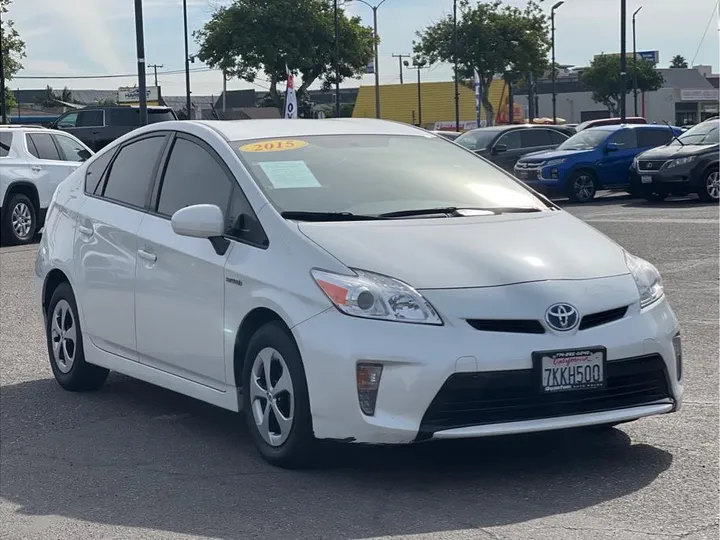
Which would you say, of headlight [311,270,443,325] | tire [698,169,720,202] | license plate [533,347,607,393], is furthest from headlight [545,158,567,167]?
headlight [311,270,443,325]

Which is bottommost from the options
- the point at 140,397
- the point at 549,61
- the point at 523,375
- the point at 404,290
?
the point at 140,397

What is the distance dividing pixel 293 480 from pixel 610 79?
88701 mm

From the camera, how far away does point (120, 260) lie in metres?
6.82

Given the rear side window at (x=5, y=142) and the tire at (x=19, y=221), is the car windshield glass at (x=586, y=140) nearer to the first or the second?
the tire at (x=19, y=221)

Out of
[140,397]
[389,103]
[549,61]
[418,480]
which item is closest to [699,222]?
[140,397]

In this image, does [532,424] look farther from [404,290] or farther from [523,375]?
[404,290]

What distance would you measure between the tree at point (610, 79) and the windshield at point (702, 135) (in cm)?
6782

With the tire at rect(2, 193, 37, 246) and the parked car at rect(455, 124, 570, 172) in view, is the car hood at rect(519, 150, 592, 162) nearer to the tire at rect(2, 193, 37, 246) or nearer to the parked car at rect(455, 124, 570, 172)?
the parked car at rect(455, 124, 570, 172)

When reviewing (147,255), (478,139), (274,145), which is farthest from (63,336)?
(478,139)

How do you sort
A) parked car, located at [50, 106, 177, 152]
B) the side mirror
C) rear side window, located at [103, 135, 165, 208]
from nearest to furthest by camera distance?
rear side window, located at [103, 135, 165, 208] → the side mirror → parked car, located at [50, 106, 177, 152]

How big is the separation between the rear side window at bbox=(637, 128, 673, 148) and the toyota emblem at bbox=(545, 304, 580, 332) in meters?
21.0

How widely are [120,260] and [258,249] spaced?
1.39 meters

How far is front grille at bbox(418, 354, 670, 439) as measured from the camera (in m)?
5.00

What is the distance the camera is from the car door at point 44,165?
60.8ft
